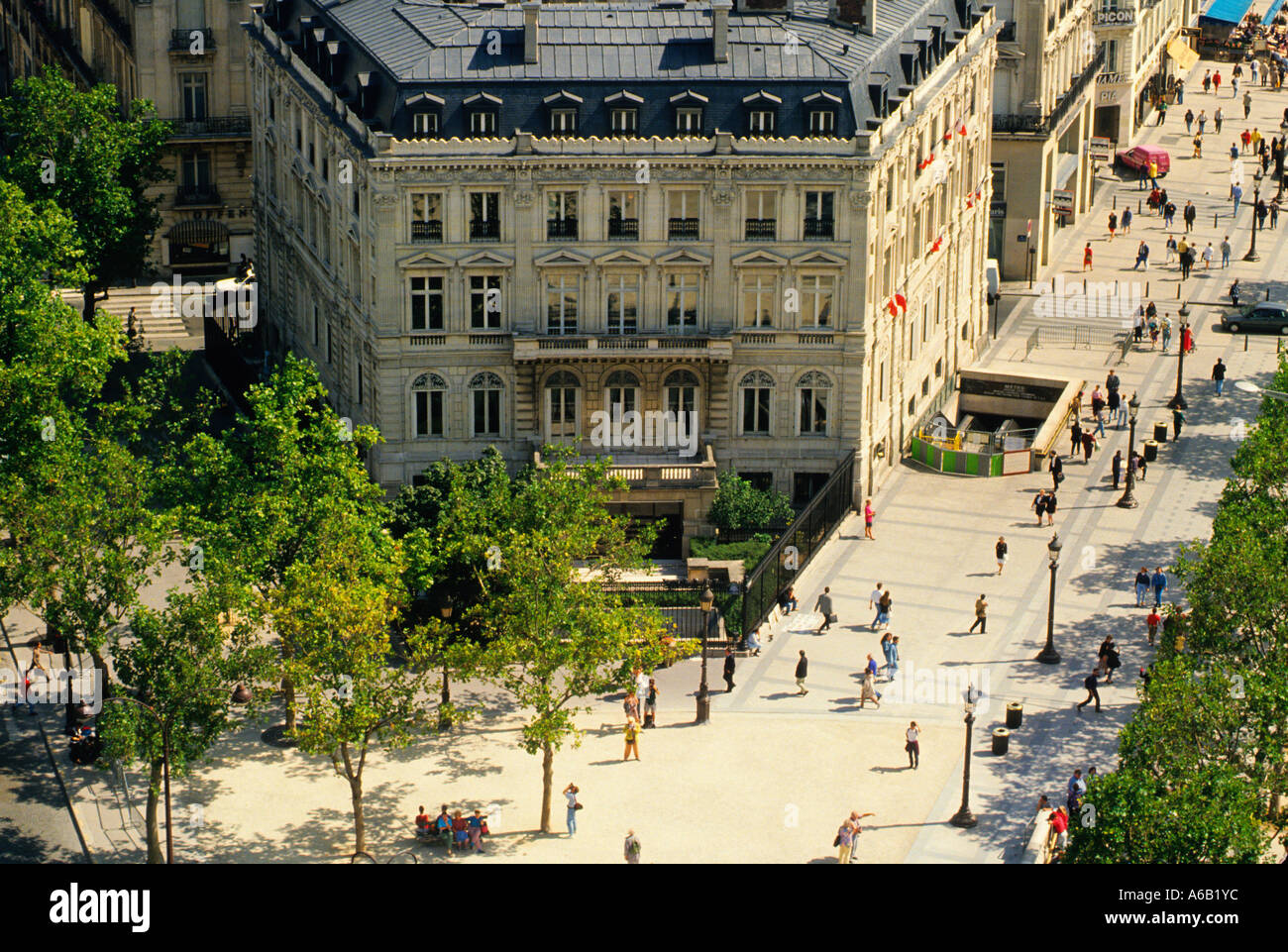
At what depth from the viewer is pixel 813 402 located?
92312mm

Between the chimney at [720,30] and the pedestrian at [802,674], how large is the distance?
2339 cm

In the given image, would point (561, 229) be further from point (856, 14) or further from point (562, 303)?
point (856, 14)

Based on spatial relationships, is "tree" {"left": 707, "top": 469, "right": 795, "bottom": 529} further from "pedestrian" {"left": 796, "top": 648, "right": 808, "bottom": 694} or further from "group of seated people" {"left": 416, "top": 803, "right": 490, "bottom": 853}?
"group of seated people" {"left": 416, "top": 803, "right": 490, "bottom": 853}

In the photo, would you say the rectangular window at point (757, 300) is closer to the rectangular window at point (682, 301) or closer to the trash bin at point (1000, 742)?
the rectangular window at point (682, 301)

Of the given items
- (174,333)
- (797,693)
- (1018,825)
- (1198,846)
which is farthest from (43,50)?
(1198,846)

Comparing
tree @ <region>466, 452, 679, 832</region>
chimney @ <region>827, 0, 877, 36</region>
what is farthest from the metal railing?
chimney @ <region>827, 0, 877, 36</region>

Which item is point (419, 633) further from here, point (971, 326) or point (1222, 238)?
point (1222, 238)

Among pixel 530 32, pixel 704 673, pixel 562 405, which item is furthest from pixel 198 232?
pixel 704 673

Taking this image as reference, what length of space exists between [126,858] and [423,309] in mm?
27005

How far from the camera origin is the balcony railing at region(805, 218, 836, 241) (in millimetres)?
89500

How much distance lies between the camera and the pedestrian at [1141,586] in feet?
283

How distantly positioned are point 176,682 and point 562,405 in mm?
28668

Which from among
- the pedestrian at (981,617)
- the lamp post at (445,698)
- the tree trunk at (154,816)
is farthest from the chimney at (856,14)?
the tree trunk at (154,816)

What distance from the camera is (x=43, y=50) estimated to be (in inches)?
5103
